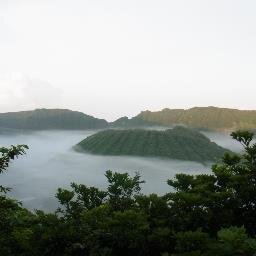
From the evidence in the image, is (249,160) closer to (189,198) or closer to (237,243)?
(189,198)

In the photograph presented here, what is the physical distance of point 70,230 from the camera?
82.1 ft

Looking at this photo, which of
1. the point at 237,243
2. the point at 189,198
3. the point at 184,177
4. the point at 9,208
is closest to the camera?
the point at 237,243

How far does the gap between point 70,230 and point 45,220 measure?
2.29 metres

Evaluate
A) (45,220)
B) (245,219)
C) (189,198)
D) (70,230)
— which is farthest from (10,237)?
(245,219)

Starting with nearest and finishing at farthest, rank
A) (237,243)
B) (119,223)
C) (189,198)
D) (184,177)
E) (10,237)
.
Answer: (237,243), (119,223), (189,198), (10,237), (184,177)

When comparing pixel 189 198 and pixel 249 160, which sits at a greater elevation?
pixel 249 160

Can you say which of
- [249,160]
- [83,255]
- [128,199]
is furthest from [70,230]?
[249,160]

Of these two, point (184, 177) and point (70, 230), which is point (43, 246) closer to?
point (70, 230)

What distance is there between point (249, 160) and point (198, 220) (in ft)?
17.4

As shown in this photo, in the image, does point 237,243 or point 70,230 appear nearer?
point 237,243

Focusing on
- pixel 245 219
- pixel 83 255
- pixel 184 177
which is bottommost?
pixel 83 255

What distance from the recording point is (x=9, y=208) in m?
21.0

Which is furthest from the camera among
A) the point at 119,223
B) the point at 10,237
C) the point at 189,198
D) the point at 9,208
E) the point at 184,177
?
the point at 184,177

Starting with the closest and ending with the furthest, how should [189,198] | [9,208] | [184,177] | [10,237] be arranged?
[9,208], [189,198], [10,237], [184,177]
